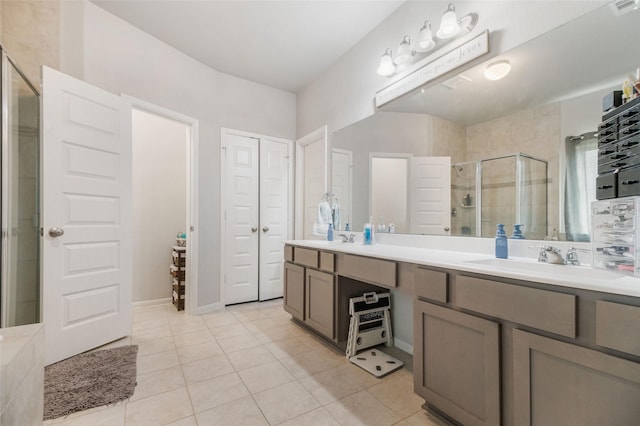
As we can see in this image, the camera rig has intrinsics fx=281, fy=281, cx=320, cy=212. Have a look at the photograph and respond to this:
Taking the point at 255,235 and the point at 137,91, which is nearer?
A: the point at 137,91

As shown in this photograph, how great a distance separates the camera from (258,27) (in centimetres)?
252

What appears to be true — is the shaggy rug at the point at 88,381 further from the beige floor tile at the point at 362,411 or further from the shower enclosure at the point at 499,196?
the shower enclosure at the point at 499,196

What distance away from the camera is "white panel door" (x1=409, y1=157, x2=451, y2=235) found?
187 centimetres

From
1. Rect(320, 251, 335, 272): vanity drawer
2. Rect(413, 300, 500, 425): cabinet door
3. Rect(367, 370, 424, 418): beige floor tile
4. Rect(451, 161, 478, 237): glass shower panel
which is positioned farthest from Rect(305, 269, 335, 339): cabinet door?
Rect(451, 161, 478, 237): glass shower panel

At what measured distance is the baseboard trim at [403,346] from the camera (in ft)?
6.99

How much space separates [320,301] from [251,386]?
76 centimetres

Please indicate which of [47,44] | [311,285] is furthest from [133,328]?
[47,44]

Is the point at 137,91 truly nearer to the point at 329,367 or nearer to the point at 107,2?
the point at 107,2

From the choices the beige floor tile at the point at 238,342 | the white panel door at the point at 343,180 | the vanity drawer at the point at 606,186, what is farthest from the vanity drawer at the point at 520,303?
the beige floor tile at the point at 238,342

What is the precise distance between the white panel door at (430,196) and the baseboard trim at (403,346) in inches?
34.6

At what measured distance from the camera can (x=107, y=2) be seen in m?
2.23

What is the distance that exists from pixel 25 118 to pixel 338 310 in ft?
8.46

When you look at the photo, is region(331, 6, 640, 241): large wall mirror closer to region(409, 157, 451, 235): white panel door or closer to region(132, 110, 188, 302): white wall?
region(409, 157, 451, 235): white panel door

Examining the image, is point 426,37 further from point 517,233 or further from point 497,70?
point 517,233
